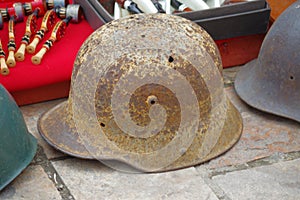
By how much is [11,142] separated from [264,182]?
102 cm

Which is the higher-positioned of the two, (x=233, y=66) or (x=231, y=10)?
(x=231, y=10)

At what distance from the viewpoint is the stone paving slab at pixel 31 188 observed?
2469 mm

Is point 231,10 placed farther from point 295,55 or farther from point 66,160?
point 66,160

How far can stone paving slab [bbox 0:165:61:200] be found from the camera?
2.47 meters

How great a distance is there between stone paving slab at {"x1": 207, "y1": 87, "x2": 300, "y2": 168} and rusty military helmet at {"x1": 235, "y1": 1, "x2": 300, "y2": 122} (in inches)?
2.1


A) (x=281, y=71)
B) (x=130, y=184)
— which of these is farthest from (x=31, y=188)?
(x=281, y=71)

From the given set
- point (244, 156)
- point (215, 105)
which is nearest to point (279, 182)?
point (244, 156)

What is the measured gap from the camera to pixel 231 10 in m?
3.27

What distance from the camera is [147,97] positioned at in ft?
8.04

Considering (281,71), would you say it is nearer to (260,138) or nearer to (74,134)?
(260,138)

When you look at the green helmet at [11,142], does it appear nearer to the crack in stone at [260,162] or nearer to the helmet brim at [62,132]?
the helmet brim at [62,132]

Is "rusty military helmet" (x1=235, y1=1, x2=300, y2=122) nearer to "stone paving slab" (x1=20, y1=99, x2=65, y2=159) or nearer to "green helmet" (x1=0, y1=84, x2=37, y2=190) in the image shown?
"stone paving slab" (x1=20, y1=99, x2=65, y2=159)

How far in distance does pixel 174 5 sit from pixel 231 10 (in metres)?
0.38

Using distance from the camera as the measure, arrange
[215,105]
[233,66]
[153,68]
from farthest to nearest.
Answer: [233,66] → [215,105] → [153,68]
